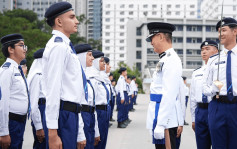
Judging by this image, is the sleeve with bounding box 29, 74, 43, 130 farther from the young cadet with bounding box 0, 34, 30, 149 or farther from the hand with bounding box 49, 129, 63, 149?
the hand with bounding box 49, 129, 63, 149

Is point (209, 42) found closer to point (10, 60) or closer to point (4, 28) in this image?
point (10, 60)

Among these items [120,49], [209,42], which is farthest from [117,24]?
[209,42]

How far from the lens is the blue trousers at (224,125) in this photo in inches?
174

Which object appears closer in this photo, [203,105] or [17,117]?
[17,117]

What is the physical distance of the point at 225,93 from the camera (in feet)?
15.0

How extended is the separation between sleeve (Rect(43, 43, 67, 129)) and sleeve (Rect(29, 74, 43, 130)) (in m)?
2.26

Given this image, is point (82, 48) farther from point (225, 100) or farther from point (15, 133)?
point (225, 100)

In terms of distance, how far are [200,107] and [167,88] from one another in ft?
8.03

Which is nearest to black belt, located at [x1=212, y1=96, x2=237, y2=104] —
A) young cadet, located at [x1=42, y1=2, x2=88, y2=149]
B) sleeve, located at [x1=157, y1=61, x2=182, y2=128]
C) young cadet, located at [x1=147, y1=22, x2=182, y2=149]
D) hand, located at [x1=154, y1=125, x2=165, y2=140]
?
young cadet, located at [x1=147, y1=22, x2=182, y2=149]

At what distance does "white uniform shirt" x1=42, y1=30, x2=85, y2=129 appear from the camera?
3.26m

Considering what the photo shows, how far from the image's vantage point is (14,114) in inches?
198

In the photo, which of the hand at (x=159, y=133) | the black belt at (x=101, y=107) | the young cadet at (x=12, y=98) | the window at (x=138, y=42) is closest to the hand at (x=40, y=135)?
the young cadet at (x=12, y=98)

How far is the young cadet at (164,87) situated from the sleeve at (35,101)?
7.14 ft

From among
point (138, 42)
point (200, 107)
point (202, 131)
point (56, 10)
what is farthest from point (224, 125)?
point (138, 42)
